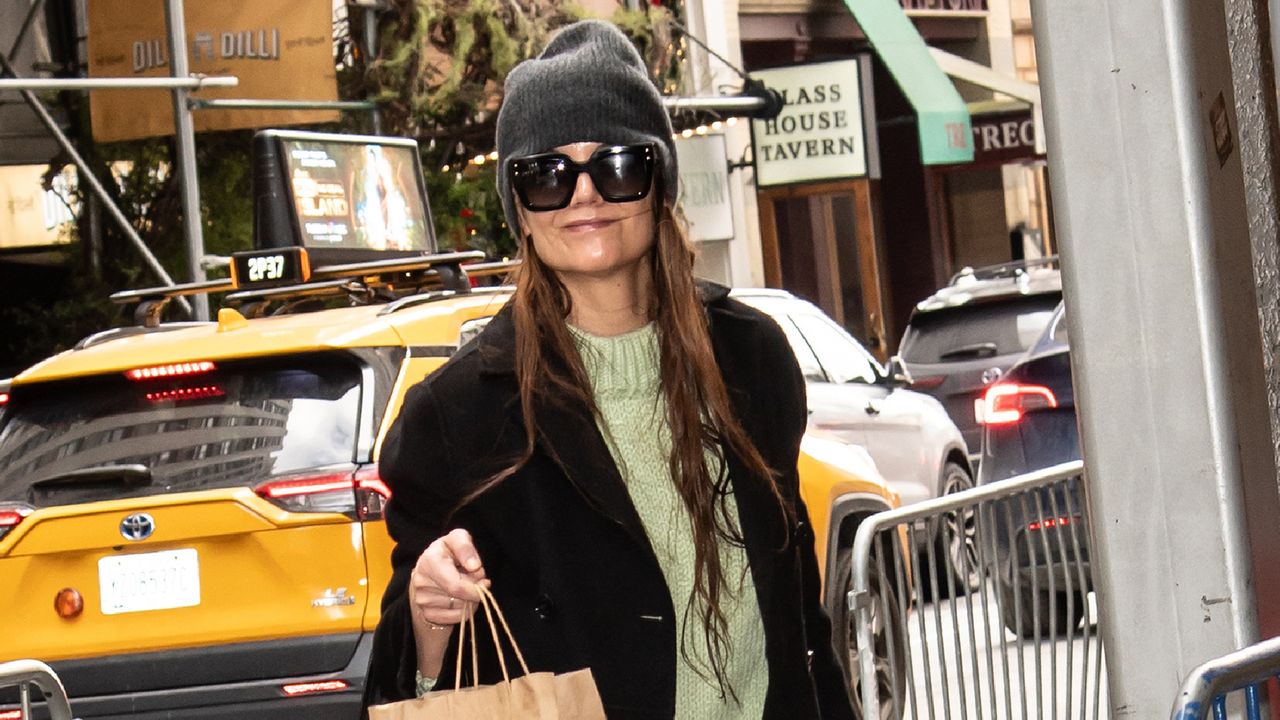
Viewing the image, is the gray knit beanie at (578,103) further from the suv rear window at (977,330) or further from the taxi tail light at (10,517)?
the suv rear window at (977,330)

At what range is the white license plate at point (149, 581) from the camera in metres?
6.47

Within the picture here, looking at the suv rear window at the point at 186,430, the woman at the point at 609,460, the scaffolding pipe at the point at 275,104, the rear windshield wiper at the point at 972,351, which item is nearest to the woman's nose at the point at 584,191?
the woman at the point at 609,460

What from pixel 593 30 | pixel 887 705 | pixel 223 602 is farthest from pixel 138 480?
pixel 593 30

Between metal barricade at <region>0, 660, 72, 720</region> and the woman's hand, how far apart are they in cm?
112

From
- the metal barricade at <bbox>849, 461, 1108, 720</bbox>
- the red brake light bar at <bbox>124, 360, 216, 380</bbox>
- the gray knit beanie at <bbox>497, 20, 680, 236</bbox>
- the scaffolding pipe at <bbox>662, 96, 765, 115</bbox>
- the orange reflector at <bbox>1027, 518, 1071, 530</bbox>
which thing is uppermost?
the scaffolding pipe at <bbox>662, 96, 765, 115</bbox>

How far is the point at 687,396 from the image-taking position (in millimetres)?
3084

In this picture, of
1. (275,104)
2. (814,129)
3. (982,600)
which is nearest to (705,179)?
(814,129)

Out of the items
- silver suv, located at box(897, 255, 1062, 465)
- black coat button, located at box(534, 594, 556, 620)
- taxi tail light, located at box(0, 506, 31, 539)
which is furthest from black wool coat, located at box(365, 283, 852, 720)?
silver suv, located at box(897, 255, 1062, 465)

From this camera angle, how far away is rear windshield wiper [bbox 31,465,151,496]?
6.57 m

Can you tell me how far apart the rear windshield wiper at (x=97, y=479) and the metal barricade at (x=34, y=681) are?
8.65 ft

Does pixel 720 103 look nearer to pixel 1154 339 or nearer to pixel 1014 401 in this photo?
pixel 1014 401

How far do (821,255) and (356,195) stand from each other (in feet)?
49.8

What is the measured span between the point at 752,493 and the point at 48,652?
410cm

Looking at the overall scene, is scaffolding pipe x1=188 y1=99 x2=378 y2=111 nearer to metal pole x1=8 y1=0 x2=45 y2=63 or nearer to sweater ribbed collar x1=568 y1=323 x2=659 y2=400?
metal pole x1=8 y1=0 x2=45 y2=63
